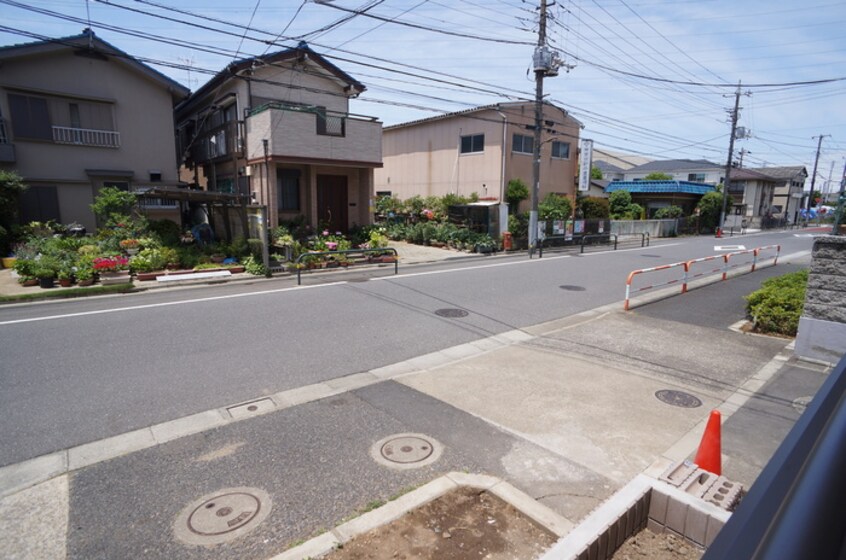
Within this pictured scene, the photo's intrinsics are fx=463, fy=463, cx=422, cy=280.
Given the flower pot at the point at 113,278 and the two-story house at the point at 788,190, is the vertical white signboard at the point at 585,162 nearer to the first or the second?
the flower pot at the point at 113,278

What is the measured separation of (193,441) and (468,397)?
10.4 feet

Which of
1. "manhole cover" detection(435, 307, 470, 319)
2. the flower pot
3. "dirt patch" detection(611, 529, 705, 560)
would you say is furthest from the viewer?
the flower pot

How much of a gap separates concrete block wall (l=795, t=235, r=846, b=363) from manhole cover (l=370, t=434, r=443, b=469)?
6.74m

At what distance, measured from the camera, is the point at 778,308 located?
353 inches

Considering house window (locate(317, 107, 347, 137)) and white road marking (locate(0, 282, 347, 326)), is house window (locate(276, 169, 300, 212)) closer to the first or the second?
house window (locate(317, 107, 347, 137))

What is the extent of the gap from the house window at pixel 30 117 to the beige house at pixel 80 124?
30 mm

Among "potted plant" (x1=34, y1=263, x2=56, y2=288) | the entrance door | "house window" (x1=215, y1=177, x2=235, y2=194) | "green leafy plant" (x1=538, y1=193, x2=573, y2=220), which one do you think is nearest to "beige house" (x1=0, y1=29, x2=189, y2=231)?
"house window" (x1=215, y1=177, x2=235, y2=194)

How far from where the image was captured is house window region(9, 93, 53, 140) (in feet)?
56.8

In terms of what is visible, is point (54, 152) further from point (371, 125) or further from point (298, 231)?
point (371, 125)

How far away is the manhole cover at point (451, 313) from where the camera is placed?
33.1ft

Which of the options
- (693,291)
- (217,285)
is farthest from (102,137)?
(693,291)

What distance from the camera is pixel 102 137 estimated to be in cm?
1919

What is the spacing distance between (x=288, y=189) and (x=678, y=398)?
57.1 feet

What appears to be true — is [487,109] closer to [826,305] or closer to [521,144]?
[521,144]
